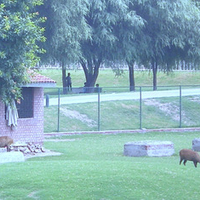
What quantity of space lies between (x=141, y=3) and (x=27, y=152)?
21.3 metres

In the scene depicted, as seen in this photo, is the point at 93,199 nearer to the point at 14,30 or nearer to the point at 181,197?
the point at 181,197

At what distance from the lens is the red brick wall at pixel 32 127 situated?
22141 mm

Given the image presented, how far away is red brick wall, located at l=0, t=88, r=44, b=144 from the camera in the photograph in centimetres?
2214

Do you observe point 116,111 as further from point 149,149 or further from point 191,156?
point 191,156

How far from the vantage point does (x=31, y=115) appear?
2275 centimetres

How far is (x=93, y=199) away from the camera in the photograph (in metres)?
10.9

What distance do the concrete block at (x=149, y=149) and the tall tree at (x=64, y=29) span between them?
14.2 m

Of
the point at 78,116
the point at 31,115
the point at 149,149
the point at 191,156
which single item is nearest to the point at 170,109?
the point at 78,116

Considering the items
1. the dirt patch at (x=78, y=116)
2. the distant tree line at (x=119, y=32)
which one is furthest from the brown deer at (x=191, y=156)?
the distant tree line at (x=119, y=32)

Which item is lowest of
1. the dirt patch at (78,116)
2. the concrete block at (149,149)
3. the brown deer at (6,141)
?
the concrete block at (149,149)

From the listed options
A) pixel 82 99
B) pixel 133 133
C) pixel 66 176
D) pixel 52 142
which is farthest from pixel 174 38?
pixel 66 176

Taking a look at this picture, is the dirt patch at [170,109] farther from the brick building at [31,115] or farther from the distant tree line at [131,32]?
the brick building at [31,115]

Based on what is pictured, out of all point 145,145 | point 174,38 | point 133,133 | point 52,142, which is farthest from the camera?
point 174,38

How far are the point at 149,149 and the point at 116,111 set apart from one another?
13809 millimetres
